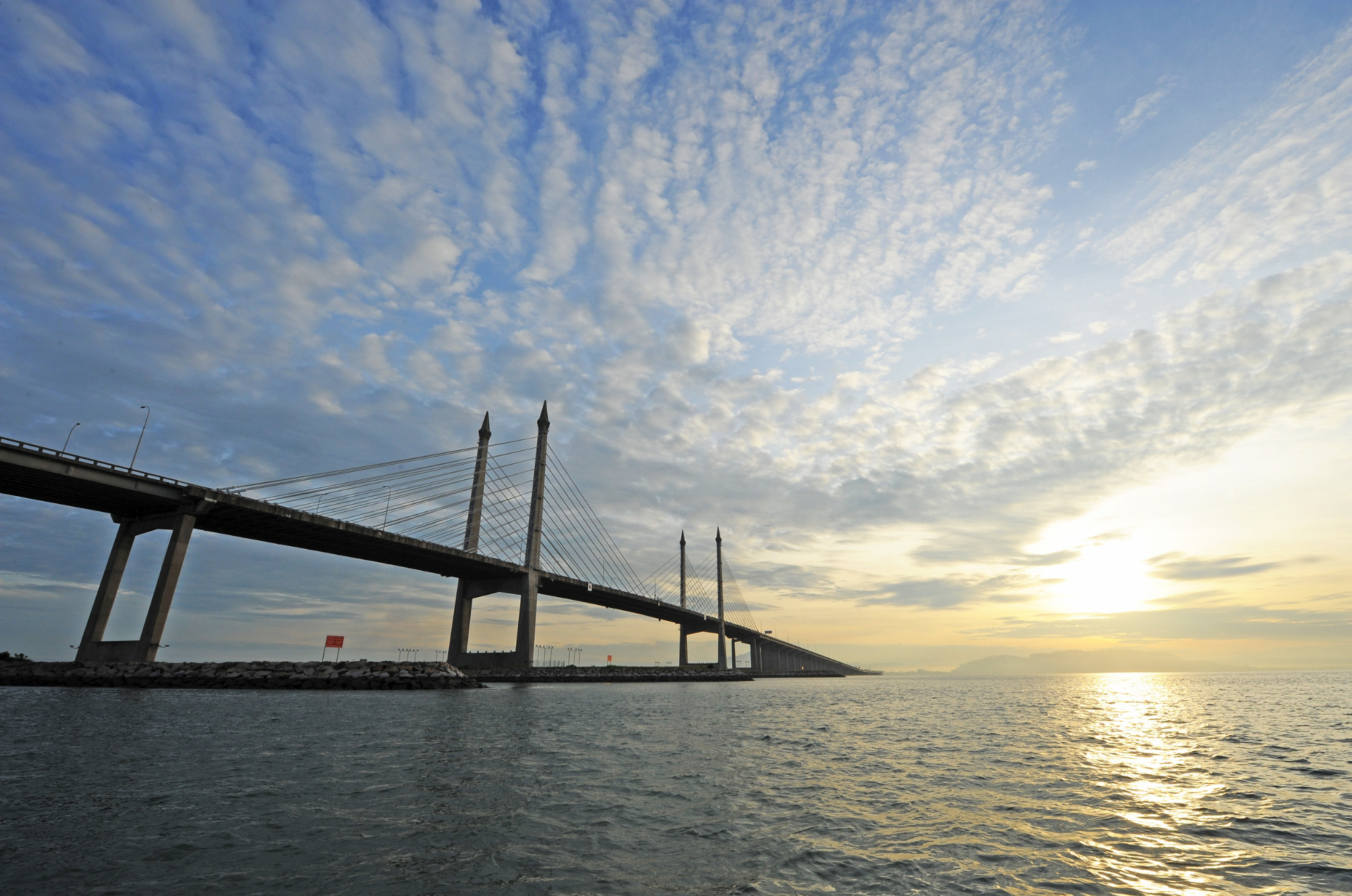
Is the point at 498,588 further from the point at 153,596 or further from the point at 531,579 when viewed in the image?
the point at 153,596

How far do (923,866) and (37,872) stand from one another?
11.0 metres

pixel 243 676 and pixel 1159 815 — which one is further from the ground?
pixel 243 676

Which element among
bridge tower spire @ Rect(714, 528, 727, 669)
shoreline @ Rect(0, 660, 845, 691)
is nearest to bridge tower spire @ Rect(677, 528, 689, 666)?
bridge tower spire @ Rect(714, 528, 727, 669)

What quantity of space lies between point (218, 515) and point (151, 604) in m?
7.53

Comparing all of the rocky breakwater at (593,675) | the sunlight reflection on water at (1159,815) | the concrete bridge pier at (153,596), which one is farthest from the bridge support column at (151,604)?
the sunlight reflection on water at (1159,815)

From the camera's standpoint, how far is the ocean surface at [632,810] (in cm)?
781

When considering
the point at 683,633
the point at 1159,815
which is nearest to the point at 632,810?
the point at 1159,815

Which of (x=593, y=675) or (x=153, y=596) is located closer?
(x=153, y=596)

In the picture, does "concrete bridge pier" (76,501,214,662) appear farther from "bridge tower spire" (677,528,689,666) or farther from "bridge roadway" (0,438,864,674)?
"bridge tower spire" (677,528,689,666)

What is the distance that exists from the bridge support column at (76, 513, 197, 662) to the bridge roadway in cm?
29

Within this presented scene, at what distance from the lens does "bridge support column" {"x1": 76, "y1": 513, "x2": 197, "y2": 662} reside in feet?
134

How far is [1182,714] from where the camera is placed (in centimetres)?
4156

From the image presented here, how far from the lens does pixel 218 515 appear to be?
1838 inches

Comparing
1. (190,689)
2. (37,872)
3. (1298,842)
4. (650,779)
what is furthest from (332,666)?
(1298,842)
